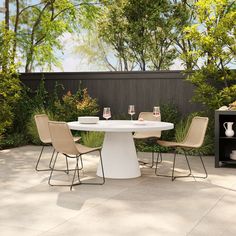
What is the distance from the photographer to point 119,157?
5.77 meters

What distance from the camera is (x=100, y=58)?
→ 21234 millimetres

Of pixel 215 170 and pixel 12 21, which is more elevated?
pixel 12 21

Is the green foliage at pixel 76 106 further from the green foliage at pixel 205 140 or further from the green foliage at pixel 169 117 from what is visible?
the green foliage at pixel 205 140

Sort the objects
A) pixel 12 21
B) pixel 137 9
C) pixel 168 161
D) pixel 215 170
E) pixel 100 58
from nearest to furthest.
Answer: pixel 215 170 → pixel 168 161 → pixel 137 9 → pixel 12 21 → pixel 100 58

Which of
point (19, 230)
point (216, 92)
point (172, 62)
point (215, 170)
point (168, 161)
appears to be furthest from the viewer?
point (172, 62)

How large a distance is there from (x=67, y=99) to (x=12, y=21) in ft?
28.4

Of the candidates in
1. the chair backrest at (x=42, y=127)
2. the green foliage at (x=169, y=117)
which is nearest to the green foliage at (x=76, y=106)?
the green foliage at (x=169, y=117)

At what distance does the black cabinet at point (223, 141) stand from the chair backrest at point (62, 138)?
2533mm

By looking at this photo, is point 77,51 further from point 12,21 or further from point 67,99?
point 67,99

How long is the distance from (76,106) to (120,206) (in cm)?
505

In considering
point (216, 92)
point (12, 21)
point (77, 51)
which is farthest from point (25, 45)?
point (216, 92)

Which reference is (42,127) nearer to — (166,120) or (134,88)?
(166,120)

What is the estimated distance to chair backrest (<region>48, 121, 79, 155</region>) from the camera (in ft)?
16.6

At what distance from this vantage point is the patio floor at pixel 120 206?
3605 mm
